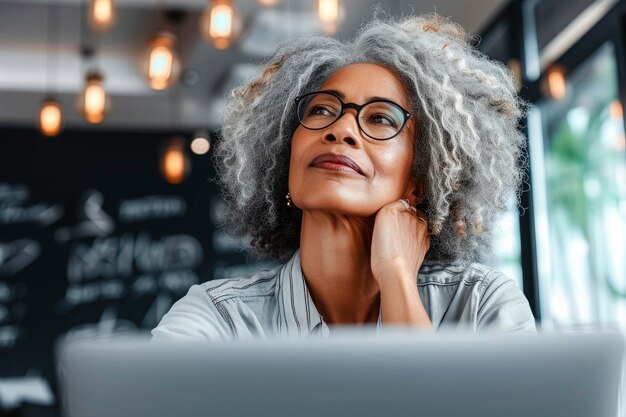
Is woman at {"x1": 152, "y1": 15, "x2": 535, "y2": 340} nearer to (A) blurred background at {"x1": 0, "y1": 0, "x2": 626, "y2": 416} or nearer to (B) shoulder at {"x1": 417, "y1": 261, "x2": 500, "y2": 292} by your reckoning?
(B) shoulder at {"x1": 417, "y1": 261, "x2": 500, "y2": 292}

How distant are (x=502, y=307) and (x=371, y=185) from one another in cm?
26

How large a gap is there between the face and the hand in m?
0.03

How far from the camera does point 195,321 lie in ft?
3.37

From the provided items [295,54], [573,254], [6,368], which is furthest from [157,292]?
[295,54]

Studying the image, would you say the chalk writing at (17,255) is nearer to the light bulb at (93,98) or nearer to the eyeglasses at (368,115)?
the light bulb at (93,98)

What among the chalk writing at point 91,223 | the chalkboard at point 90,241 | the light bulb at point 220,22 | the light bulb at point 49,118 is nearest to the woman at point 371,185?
the light bulb at point 220,22

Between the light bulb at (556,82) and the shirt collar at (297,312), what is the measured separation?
10.2 ft

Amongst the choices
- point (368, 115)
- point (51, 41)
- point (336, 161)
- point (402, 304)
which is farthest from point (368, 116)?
point (51, 41)

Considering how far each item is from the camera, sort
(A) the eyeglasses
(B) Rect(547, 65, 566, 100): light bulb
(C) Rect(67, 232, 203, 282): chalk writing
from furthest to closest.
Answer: (C) Rect(67, 232, 203, 282): chalk writing < (B) Rect(547, 65, 566, 100): light bulb < (A) the eyeglasses

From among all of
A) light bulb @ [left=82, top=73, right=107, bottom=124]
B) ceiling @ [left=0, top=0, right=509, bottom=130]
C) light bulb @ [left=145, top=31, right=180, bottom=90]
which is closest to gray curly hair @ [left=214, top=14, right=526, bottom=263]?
light bulb @ [left=145, top=31, right=180, bottom=90]

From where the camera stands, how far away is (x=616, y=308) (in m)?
3.45

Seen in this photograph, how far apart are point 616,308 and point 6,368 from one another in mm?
4065

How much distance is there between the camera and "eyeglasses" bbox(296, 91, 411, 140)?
1151mm

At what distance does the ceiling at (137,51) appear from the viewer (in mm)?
5101
